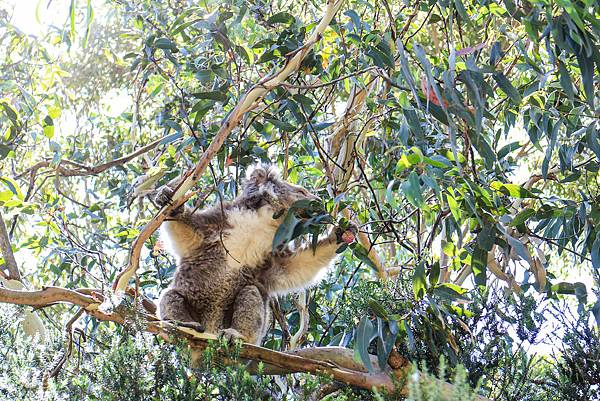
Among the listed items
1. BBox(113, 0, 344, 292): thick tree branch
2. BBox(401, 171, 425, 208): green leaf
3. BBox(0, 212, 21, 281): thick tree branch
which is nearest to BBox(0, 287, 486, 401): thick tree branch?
BBox(113, 0, 344, 292): thick tree branch

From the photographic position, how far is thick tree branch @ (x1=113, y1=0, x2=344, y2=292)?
3.05m

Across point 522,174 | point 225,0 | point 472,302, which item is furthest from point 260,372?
point 522,174

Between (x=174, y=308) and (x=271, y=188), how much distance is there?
3.33 ft

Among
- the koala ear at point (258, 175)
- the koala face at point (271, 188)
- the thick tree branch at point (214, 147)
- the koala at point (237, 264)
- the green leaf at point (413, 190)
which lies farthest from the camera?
the koala ear at point (258, 175)

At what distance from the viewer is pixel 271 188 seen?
480 cm

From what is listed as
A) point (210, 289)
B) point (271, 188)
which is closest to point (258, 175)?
point (271, 188)

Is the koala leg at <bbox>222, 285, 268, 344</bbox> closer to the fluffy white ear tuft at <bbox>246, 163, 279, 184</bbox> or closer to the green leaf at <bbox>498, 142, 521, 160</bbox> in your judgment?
the fluffy white ear tuft at <bbox>246, 163, 279, 184</bbox>

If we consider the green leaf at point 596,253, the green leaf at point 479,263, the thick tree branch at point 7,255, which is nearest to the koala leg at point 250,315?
the thick tree branch at point 7,255

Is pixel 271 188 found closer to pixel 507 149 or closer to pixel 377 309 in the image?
pixel 507 149

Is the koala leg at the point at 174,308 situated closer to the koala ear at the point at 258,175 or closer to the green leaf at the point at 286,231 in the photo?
the koala ear at the point at 258,175

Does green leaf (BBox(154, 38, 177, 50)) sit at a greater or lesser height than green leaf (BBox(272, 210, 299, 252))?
greater

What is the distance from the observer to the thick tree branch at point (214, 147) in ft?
10.00

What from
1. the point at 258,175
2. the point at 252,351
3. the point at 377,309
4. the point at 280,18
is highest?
the point at 280,18

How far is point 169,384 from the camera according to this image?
2.37 meters
